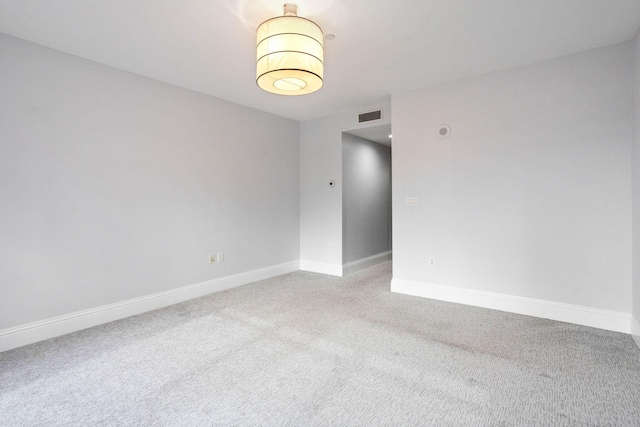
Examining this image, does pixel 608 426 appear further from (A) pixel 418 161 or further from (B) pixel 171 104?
(B) pixel 171 104

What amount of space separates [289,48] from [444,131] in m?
2.34

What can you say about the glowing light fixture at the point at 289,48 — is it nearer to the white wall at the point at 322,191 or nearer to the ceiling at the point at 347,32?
the ceiling at the point at 347,32

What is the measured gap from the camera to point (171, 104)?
11.9 ft

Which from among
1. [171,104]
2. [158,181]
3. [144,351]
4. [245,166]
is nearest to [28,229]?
[158,181]

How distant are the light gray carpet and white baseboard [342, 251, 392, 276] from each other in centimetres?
179

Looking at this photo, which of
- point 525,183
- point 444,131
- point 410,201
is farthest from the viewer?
point 410,201

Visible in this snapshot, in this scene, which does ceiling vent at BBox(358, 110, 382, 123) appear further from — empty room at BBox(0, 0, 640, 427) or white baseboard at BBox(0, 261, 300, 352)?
white baseboard at BBox(0, 261, 300, 352)

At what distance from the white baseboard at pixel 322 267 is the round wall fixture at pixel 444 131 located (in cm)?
246

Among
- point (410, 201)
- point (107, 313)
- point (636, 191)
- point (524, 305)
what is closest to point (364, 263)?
point (410, 201)

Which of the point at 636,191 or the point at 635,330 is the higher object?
the point at 636,191

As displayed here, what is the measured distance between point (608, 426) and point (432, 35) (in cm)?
284

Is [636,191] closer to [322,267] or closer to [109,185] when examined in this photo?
[322,267]

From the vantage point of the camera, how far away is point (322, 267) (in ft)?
17.0

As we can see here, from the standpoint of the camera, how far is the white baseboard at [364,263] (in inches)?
202
